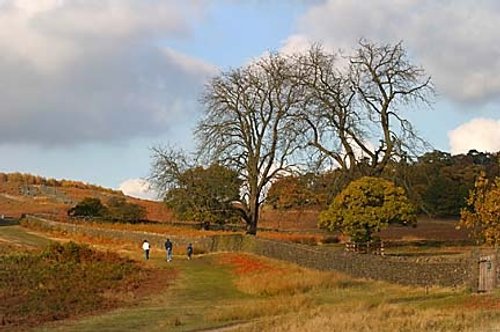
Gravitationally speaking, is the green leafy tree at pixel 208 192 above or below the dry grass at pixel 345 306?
above

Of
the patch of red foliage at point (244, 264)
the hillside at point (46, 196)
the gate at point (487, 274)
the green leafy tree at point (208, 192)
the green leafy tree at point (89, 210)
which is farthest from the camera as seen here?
the hillside at point (46, 196)

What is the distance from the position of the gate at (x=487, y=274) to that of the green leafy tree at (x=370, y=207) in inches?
778

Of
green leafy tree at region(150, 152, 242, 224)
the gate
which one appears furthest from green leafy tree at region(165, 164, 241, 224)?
the gate

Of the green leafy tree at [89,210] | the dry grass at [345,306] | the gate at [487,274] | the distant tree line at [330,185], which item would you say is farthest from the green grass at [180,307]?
the green leafy tree at [89,210]

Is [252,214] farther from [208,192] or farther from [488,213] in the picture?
[488,213]

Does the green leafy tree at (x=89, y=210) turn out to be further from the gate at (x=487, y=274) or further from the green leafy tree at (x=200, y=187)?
the gate at (x=487, y=274)

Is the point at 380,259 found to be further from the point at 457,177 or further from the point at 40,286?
the point at 457,177

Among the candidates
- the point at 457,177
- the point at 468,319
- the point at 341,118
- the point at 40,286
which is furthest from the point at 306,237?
the point at 468,319

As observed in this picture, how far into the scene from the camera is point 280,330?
19922 mm

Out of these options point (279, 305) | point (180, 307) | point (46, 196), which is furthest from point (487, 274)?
point (46, 196)

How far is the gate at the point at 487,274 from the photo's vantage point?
99.4 feet

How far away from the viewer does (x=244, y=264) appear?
161ft

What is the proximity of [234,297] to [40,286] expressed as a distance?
9.07 metres

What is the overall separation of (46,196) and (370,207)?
86.3 metres
